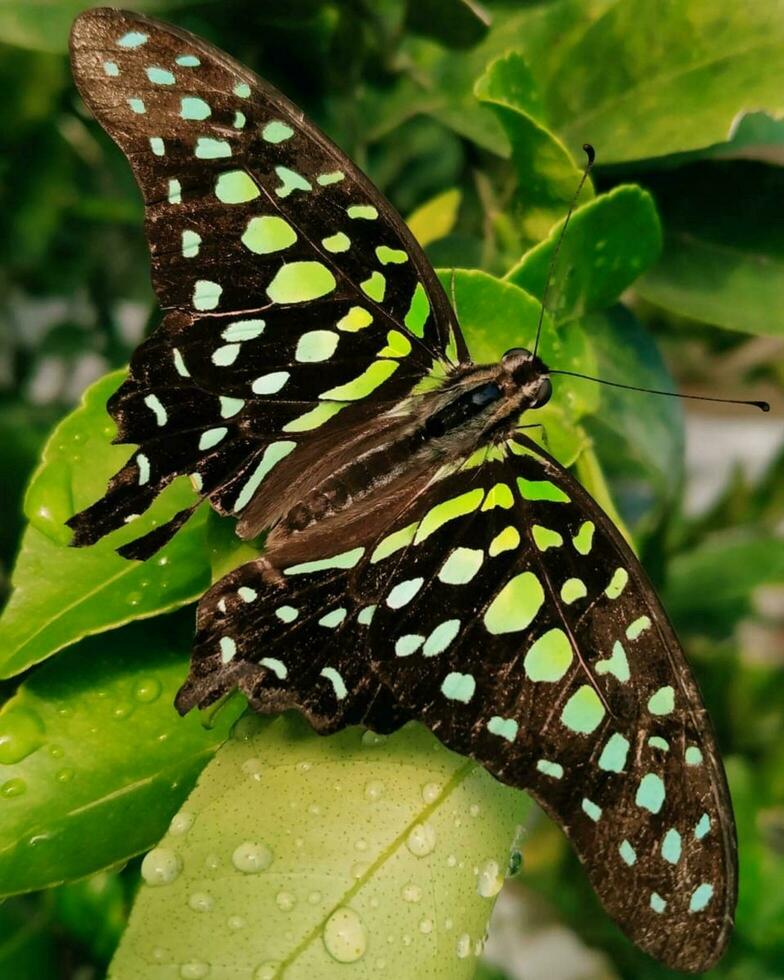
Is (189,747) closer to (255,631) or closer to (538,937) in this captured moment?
(255,631)

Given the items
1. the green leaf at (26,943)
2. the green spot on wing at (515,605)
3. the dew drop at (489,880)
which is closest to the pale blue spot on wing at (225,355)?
the green spot on wing at (515,605)

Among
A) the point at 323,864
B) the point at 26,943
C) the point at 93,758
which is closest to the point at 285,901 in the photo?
the point at 323,864

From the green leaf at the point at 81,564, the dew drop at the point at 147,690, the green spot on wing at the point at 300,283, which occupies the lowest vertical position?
the dew drop at the point at 147,690

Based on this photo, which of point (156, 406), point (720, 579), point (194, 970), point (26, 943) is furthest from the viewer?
point (720, 579)

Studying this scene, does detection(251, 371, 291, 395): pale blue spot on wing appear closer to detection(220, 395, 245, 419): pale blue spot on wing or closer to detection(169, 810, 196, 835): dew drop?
detection(220, 395, 245, 419): pale blue spot on wing

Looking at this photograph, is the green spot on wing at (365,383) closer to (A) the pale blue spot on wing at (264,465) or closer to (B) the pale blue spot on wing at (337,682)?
(A) the pale blue spot on wing at (264,465)

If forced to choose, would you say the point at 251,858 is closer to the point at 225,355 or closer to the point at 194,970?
the point at 194,970
